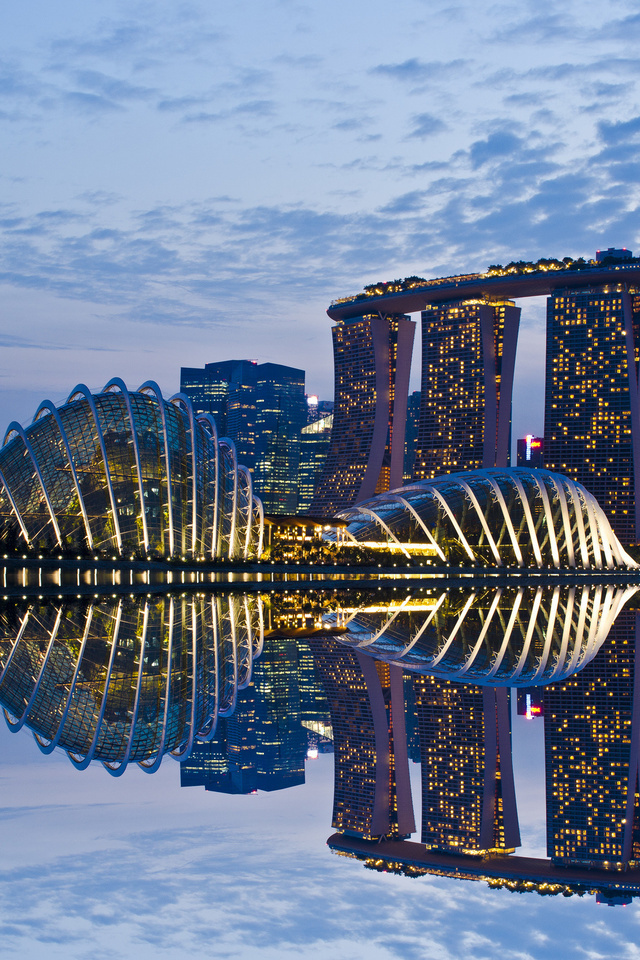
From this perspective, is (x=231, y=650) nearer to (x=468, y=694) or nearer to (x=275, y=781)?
(x=468, y=694)

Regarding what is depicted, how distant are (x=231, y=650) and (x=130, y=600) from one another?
22.4 metres

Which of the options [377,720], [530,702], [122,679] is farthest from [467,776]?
[122,679]

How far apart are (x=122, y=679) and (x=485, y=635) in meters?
22.2

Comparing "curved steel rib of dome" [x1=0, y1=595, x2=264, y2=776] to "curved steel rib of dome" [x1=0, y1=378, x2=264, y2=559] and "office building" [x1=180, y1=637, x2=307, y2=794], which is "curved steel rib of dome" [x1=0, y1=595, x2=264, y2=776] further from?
"curved steel rib of dome" [x1=0, y1=378, x2=264, y2=559]

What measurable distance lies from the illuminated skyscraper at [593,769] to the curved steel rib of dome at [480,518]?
83.0 metres

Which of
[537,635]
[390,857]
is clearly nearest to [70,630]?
[537,635]

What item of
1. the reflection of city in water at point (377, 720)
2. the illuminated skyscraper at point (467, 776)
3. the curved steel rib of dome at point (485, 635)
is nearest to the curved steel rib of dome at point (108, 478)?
the curved steel rib of dome at point (485, 635)

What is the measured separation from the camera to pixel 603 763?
26.1m

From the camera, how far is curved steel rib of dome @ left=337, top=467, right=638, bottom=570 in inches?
4823

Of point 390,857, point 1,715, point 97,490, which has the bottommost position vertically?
point 390,857

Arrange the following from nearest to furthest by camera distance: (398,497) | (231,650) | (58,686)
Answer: (58,686)
(231,650)
(398,497)

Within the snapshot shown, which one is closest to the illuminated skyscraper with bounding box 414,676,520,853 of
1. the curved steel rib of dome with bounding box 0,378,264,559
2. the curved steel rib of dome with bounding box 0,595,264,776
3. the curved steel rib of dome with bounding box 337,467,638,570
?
the curved steel rib of dome with bounding box 0,595,264,776

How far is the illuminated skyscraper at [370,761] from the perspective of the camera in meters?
24.2

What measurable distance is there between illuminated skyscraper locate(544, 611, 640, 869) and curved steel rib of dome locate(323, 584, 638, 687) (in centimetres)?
159
